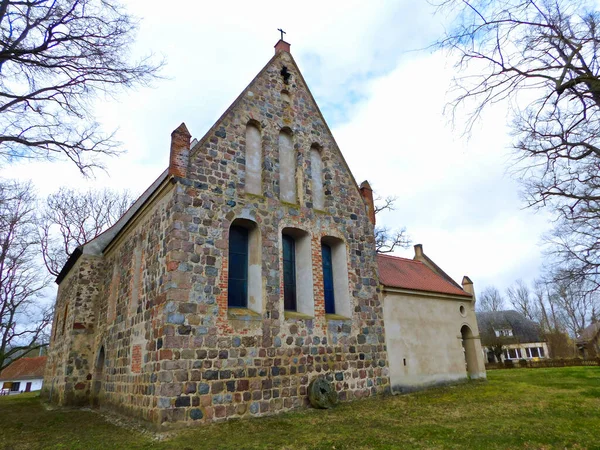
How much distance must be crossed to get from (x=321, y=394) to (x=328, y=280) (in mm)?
3665

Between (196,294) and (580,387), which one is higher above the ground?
(196,294)

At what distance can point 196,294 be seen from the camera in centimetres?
909

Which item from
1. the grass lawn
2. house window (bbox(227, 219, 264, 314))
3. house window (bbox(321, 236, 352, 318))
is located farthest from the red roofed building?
house window (bbox(227, 219, 264, 314))

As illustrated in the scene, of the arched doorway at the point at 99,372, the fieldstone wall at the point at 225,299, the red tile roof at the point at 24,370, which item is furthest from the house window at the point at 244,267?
the red tile roof at the point at 24,370

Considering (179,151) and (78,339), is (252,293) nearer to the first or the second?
(179,151)

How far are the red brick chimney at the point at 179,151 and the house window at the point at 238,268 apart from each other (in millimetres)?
2147

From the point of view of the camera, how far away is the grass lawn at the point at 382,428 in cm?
675

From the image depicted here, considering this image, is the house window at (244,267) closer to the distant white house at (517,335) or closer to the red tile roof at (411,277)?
the red tile roof at (411,277)

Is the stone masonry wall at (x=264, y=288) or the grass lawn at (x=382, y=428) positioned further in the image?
the stone masonry wall at (x=264, y=288)

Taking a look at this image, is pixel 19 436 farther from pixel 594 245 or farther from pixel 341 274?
pixel 594 245

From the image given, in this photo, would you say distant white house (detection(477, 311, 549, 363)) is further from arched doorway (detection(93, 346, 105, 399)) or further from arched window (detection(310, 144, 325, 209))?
arched doorway (detection(93, 346, 105, 399))

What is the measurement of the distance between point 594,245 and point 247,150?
14.7m

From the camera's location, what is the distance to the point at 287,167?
12.5 metres

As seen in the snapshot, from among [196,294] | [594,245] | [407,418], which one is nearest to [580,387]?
[594,245]
